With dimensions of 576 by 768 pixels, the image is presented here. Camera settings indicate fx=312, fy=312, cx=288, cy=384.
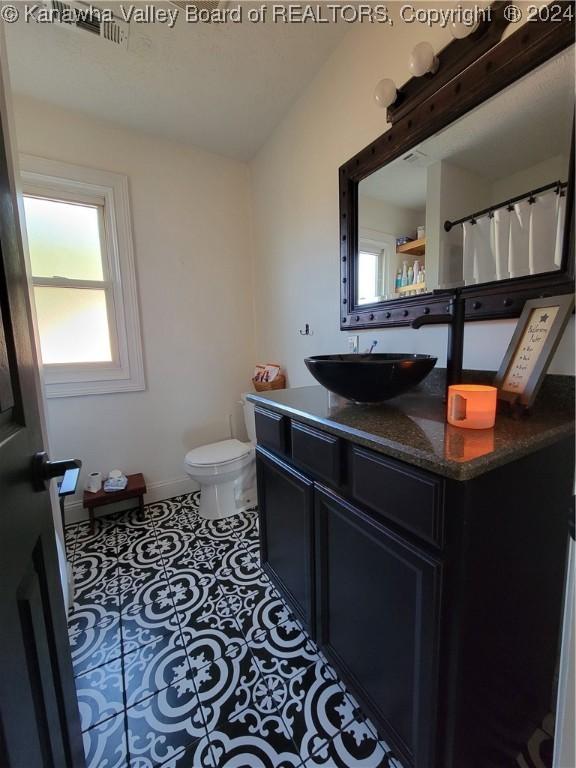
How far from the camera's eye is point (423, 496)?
65 centimetres

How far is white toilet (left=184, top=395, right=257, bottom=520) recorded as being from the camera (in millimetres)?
1928

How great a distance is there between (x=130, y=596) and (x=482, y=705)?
1.42 m

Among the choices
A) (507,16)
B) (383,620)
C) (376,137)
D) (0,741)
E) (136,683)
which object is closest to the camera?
(0,741)

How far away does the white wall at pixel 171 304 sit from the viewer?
2004 mm

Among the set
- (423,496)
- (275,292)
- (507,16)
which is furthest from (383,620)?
(275,292)

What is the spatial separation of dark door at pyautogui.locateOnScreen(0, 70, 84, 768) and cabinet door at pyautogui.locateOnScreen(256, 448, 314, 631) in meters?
0.68

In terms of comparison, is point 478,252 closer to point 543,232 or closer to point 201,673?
point 543,232

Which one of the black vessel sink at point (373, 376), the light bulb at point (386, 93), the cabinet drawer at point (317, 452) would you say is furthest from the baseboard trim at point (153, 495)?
the light bulb at point (386, 93)

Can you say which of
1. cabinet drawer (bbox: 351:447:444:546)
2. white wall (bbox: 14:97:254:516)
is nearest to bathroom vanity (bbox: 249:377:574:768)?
cabinet drawer (bbox: 351:447:444:546)

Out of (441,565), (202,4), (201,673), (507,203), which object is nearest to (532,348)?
(507,203)

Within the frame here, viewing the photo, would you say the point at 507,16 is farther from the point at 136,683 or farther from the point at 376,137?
the point at 136,683

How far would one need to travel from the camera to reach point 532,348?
0.85 meters

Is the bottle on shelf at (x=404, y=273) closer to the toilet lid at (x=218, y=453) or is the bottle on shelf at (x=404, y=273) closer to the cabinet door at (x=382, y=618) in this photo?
the cabinet door at (x=382, y=618)

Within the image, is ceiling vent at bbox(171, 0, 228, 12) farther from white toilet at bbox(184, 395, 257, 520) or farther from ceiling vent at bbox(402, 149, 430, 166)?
white toilet at bbox(184, 395, 257, 520)
